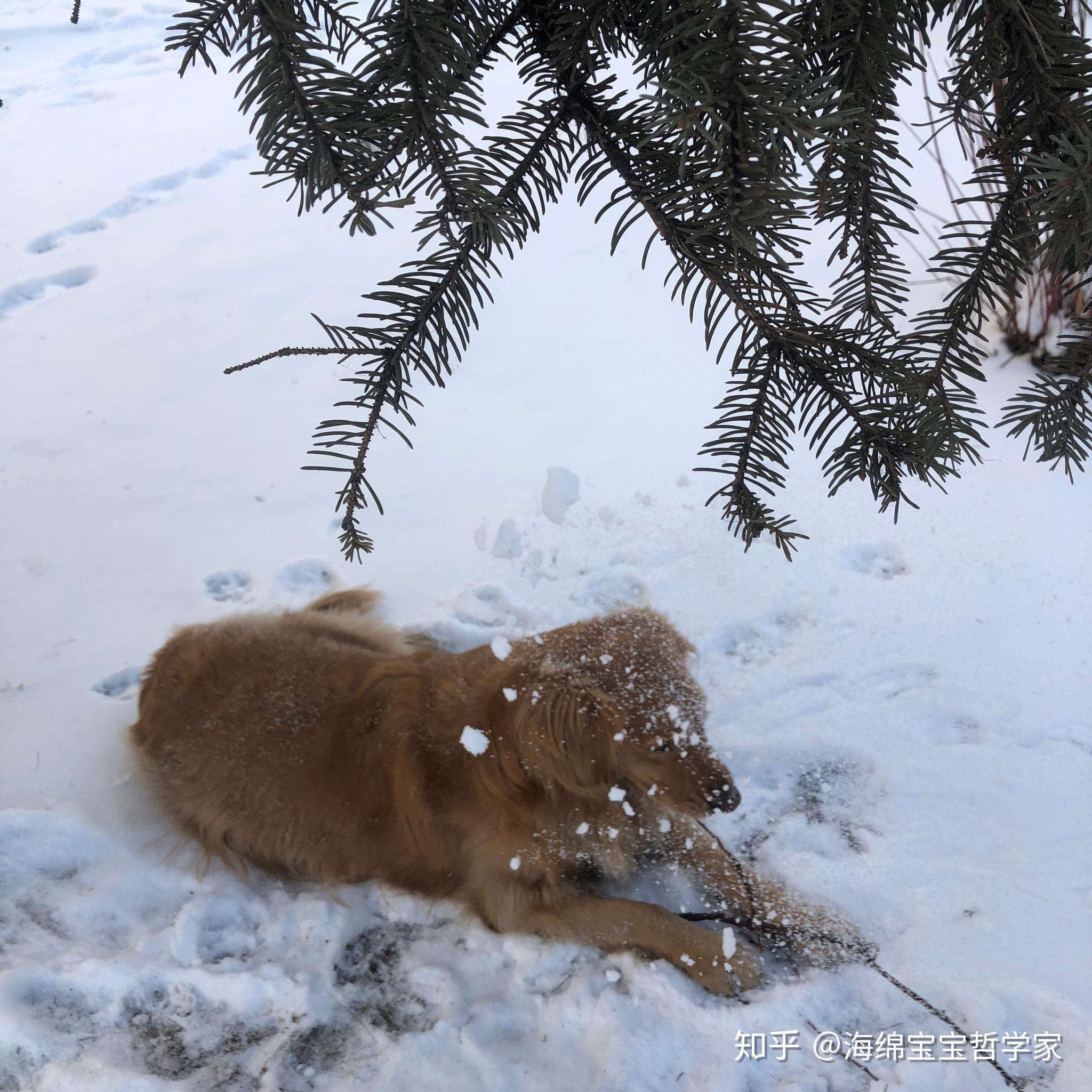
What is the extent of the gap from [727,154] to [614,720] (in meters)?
1.25

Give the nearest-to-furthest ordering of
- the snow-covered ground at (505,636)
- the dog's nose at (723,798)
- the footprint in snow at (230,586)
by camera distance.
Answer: the snow-covered ground at (505,636) < the dog's nose at (723,798) < the footprint in snow at (230,586)

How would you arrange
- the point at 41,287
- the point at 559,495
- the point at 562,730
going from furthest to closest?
the point at 41,287 → the point at 559,495 → the point at 562,730

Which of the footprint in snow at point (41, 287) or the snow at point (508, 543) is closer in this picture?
the snow at point (508, 543)

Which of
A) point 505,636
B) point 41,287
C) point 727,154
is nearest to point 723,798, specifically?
point 505,636

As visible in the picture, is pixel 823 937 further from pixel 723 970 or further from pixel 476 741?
pixel 476 741

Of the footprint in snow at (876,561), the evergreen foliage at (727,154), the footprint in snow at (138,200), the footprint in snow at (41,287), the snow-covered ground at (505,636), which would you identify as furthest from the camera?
the footprint in snow at (138,200)

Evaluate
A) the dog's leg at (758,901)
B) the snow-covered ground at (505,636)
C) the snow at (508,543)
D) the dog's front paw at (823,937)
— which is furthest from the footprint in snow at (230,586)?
the dog's front paw at (823,937)

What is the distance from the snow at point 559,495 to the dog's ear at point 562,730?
1.27 metres

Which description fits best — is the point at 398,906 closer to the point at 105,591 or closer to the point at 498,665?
the point at 498,665

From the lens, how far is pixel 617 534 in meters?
2.93

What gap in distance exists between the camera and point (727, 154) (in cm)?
69

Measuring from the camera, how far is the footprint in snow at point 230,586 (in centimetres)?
279

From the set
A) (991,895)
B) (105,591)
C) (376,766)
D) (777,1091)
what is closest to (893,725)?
(991,895)

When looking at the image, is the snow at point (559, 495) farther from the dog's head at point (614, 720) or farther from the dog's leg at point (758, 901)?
the dog's leg at point (758, 901)
